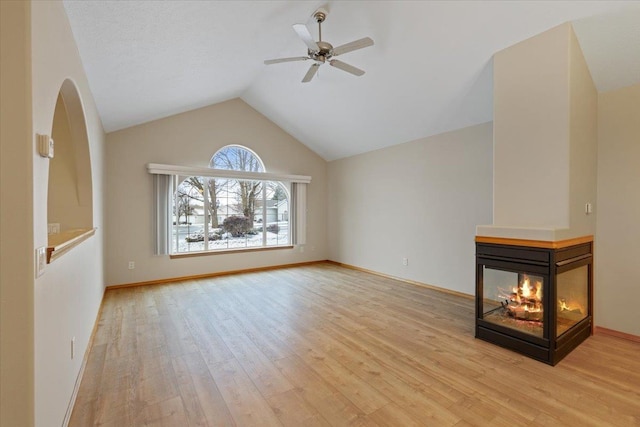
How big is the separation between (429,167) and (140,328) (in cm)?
436

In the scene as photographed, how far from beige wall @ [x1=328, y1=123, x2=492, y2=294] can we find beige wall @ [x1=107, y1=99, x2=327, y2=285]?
1378 millimetres

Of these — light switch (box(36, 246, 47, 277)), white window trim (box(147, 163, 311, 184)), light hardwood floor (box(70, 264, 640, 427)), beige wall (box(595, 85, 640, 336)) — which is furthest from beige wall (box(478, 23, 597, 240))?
white window trim (box(147, 163, 311, 184))

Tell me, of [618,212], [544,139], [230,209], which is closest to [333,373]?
[544,139]

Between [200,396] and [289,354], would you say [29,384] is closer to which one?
[200,396]

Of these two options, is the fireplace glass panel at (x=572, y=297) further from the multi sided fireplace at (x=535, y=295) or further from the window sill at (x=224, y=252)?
the window sill at (x=224, y=252)

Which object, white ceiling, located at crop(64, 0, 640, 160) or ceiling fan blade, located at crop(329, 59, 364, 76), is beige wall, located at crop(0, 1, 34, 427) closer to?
white ceiling, located at crop(64, 0, 640, 160)

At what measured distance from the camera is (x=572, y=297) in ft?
8.73

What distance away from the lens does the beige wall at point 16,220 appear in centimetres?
114

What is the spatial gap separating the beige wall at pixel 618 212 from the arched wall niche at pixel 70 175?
4819 mm

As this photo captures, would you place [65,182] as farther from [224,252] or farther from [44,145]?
[224,252]

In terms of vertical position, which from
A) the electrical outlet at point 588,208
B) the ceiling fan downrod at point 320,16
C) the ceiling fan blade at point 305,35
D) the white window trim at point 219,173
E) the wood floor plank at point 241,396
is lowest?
the wood floor plank at point 241,396

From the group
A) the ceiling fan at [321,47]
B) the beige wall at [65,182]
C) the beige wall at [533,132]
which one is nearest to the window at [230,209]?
the beige wall at [65,182]

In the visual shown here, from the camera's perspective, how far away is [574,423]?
1.70 meters

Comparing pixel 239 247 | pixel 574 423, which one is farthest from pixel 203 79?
pixel 574 423
